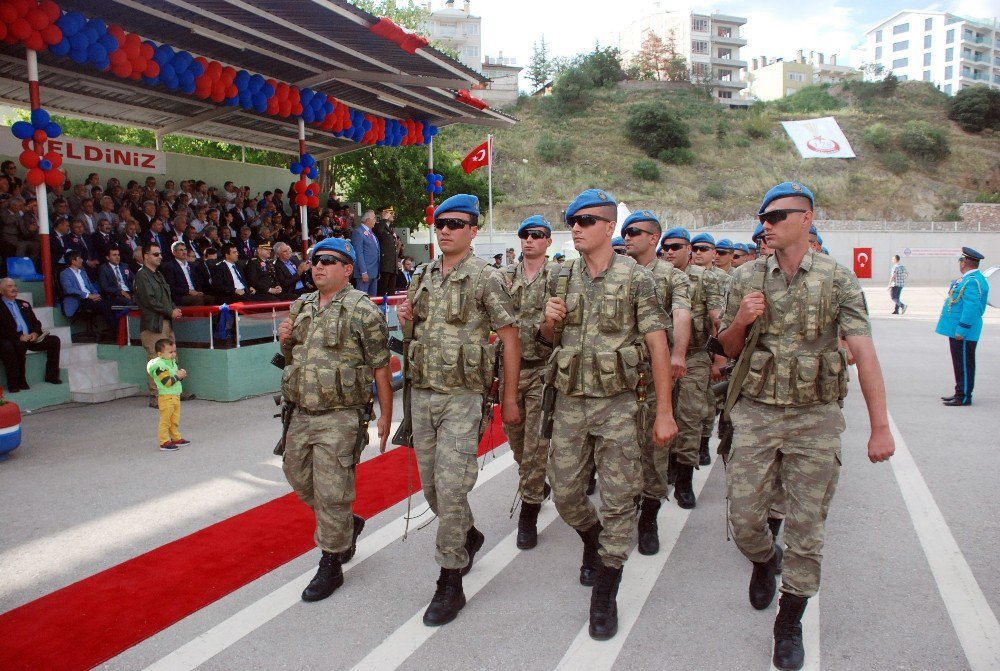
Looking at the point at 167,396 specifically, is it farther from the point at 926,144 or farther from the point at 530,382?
the point at 926,144

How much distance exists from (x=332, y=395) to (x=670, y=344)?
1.82 m

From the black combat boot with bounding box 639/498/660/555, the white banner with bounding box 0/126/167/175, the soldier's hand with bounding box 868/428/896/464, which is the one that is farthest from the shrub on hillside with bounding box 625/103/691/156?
the soldier's hand with bounding box 868/428/896/464

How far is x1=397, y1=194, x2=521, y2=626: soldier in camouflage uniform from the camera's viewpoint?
3.52 metres

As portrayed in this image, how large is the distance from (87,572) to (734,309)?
12.7ft

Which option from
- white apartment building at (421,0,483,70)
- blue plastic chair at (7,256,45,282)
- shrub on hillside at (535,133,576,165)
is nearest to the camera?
blue plastic chair at (7,256,45,282)

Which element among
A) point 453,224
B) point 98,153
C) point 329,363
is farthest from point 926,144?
point 329,363

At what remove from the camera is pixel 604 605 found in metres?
3.32

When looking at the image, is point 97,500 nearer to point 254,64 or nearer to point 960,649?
point 960,649

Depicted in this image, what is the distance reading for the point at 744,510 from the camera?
3.29 meters

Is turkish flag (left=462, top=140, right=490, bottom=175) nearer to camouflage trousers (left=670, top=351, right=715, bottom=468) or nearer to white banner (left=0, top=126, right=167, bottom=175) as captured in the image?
white banner (left=0, top=126, right=167, bottom=175)

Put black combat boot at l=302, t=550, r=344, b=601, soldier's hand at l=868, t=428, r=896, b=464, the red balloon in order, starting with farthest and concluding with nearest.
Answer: the red balloon → black combat boot at l=302, t=550, r=344, b=601 → soldier's hand at l=868, t=428, r=896, b=464

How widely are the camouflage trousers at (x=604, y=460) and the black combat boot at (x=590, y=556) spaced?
0.86 ft

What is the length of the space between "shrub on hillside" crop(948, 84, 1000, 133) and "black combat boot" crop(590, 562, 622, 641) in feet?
256

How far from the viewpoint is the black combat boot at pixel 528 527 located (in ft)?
14.4
